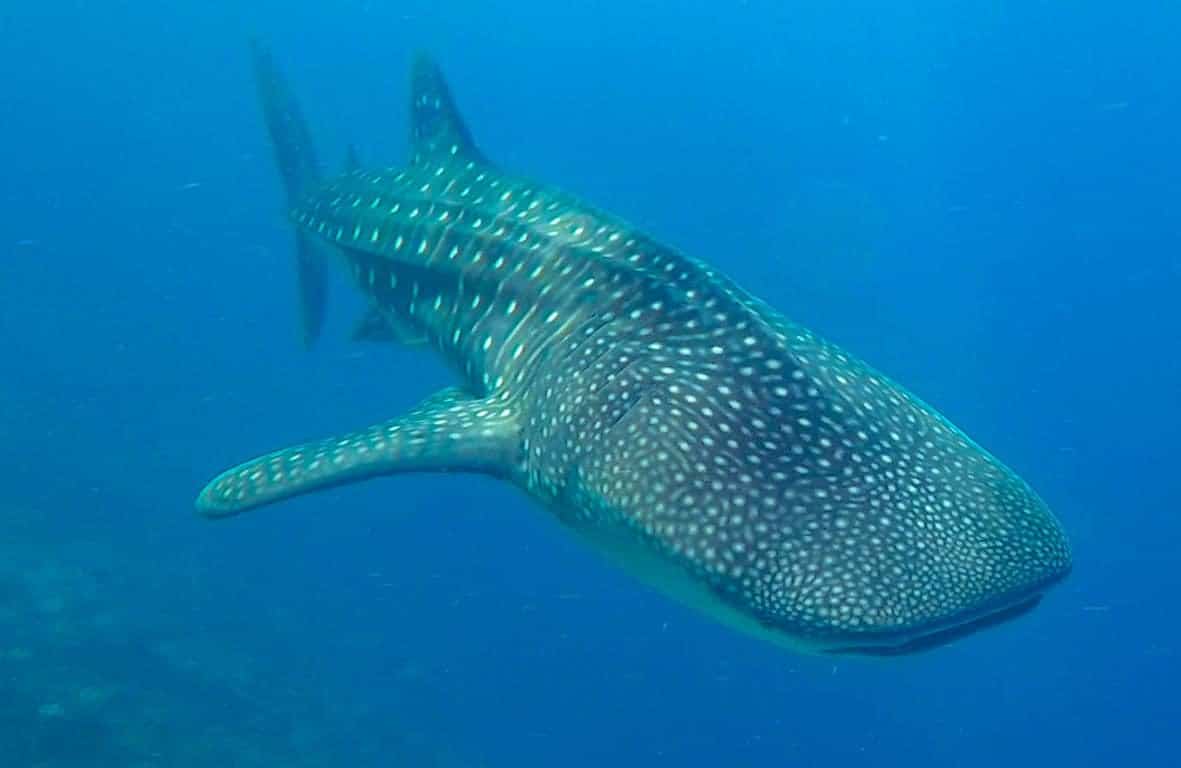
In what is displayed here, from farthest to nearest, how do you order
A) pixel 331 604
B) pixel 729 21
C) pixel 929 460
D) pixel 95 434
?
pixel 729 21 → pixel 95 434 → pixel 331 604 → pixel 929 460

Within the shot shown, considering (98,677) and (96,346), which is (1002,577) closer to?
(98,677)

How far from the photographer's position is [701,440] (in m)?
4.55

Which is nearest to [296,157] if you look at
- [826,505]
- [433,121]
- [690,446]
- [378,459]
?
[433,121]

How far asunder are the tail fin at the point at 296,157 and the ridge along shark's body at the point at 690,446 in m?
3.64

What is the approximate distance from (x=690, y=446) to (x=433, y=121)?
5.10m

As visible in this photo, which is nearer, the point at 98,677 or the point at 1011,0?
the point at 98,677

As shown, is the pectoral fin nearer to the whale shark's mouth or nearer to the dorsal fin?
the whale shark's mouth

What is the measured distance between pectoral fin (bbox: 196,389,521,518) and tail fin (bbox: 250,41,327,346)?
5.23m

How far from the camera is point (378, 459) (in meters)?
5.61

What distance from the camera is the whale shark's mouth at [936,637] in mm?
3727

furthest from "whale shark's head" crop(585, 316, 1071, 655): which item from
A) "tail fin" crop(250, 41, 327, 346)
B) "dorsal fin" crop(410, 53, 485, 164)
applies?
"tail fin" crop(250, 41, 327, 346)

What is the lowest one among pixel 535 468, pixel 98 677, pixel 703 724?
pixel 98 677

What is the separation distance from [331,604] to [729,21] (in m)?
79.7

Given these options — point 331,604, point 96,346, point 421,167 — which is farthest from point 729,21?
point 421,167
